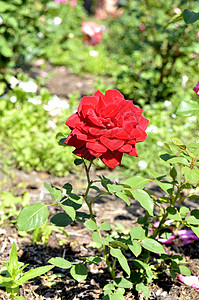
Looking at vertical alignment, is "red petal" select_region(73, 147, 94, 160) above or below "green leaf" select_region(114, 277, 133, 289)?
above

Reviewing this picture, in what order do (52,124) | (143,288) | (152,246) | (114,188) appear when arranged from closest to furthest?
(114,188) → (152,246) → (143,288) → (52,124)

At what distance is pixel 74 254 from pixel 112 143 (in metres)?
1.06

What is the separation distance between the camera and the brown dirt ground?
5.59 feet

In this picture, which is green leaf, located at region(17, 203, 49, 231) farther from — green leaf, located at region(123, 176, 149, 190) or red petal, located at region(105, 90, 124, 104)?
red petal, located at region(105, 90, 124, 104)

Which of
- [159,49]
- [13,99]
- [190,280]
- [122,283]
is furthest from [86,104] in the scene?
[159,49]

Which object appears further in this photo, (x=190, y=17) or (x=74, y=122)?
(x=190, y=17)

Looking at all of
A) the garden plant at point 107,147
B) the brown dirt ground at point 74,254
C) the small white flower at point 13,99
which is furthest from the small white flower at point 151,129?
the small white flower at point 13,99

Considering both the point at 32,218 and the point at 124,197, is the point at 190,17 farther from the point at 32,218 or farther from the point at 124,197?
the point at 32,218

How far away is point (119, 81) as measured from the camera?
4.45 metres

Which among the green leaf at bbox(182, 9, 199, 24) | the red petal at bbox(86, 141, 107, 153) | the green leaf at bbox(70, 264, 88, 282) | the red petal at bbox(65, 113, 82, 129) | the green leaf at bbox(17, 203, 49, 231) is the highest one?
the green leaf at bbox(182, 9, 199, 24)

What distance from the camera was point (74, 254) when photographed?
2010mm

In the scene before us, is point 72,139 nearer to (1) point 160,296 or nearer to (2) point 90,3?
(1) point 160,296

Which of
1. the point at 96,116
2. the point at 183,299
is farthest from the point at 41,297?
the point at 96,116

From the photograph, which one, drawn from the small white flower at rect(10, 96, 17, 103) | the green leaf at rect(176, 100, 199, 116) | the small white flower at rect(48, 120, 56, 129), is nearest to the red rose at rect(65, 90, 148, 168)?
the green leaf at rect(176, 100, 199, 116)
